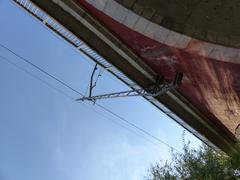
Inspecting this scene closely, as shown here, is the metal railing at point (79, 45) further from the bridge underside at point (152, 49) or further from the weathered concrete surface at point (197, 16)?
the weathered concrete surface at point (197, 16)

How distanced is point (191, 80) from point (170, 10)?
13.0 feet

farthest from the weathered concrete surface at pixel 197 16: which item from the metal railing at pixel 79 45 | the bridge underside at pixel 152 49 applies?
the metal railing at pixel 79 45

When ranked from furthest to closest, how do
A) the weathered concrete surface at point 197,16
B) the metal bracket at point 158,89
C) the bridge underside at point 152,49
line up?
1. the metal bracket at point 158,89
2. the bridge underside at point 152,49
3. the weathered concrete surface at point 197,16

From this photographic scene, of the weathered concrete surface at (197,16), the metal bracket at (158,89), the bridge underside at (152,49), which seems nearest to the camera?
the weathered concrete surface at (197,16)

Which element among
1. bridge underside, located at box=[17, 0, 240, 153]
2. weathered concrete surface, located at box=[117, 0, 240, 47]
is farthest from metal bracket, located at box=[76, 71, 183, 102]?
weathered concrete surface, located at box=[117, 0, 240, 47]

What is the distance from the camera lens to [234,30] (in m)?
11.5

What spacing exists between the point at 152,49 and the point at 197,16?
2201 mm

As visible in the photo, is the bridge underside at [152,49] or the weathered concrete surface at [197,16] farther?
the bridge underside at [152,49]

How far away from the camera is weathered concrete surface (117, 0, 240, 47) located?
1090 centimetres

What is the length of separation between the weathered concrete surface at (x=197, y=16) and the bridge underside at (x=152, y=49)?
0.13 feet

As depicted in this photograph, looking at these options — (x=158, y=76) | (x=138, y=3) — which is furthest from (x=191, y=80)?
(x=138, y=3)

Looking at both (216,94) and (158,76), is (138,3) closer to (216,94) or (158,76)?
(158,76)

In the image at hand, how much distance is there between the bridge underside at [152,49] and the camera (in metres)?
11.6

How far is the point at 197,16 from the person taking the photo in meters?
11.1
